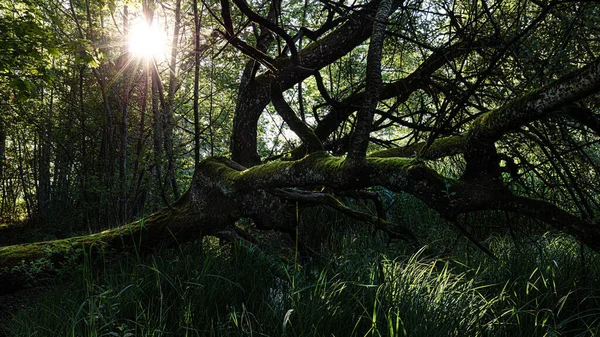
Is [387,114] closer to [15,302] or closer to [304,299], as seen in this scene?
[304,299]

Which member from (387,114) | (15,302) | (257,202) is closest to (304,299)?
(257,202)

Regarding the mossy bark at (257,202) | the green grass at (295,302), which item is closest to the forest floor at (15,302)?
the green grass at (295,302)

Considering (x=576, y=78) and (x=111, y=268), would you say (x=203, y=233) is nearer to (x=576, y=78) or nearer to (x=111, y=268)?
(x=111, y=268)

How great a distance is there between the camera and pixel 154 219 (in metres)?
3.41

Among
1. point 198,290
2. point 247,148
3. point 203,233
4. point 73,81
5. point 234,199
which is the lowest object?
point 198,290

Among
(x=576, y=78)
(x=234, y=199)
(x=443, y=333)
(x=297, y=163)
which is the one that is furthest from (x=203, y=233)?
(x=576, y=78)

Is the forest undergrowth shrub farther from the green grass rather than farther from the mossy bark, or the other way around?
the mossy bark

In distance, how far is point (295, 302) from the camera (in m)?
2.35

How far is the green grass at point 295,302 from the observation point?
7.36 ft

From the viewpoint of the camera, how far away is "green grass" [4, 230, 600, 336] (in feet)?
7.36

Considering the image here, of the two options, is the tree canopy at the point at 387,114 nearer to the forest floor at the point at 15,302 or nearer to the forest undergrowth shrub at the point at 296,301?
the forest undergrowth shrub at the point at 296,301

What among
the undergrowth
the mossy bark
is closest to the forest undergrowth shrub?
the undergrowth

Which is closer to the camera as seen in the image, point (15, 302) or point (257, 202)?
point (257, 202)

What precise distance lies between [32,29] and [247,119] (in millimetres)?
2400
